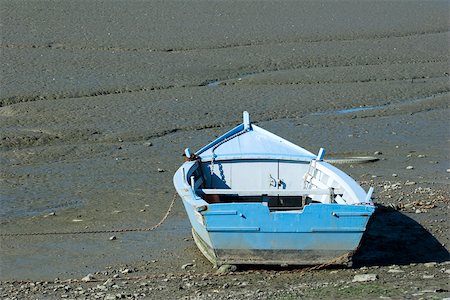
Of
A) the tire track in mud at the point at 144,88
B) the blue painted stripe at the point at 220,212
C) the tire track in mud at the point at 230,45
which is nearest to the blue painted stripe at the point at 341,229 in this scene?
the blue painted stripe at the point at 220,212

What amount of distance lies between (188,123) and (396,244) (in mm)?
5595

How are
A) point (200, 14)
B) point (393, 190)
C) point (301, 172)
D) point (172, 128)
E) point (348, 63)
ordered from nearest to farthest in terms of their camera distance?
point (301, 172) < point (393, 190) < point (172, 128) < point (348, 63) < point (200, 14)

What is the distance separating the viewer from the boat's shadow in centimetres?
955

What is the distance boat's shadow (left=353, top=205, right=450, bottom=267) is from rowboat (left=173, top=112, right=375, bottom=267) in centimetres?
40

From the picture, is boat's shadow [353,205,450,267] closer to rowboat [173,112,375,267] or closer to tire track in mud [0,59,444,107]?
rowboat [173,112,375,267]

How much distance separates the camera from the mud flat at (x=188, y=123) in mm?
9125

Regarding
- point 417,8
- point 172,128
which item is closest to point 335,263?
point 172,128

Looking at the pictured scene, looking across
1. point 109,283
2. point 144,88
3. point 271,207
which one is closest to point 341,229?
point 271,207

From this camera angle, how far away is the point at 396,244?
397 inches

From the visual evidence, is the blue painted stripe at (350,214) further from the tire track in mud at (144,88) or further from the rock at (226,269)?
the tire track in mud at (144,88)

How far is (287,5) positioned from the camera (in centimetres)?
2350

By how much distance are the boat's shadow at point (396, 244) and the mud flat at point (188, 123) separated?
32 millimetres

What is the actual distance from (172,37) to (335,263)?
11.6 meters

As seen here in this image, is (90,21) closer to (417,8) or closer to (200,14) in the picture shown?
(200,14)
